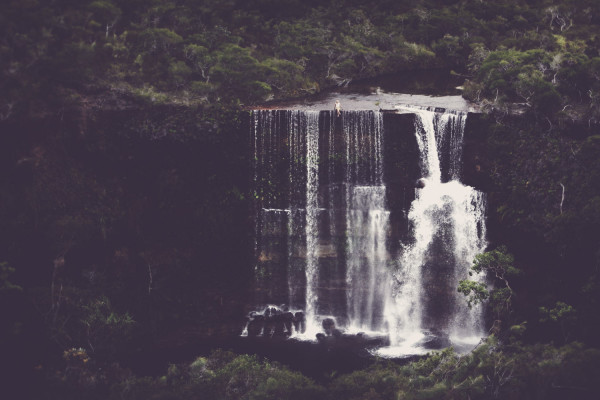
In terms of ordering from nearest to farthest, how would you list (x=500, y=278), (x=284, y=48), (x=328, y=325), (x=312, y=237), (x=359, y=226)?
(x=500, y=278), (x=328, y=325), (x=359, y=226), (x=312, y=237), (x=284, y=48)

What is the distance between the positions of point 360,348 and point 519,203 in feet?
31.5

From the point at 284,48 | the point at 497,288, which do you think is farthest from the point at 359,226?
the point at 284,48

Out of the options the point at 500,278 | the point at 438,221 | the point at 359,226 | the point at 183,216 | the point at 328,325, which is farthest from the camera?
the point at 359,226

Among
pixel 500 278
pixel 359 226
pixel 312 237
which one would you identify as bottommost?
pixel 500 278

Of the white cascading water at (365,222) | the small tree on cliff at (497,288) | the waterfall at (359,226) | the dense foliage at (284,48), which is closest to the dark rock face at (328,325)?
the waterfall at (359,226)

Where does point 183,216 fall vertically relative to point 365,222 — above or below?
above

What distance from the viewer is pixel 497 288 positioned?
24.6m

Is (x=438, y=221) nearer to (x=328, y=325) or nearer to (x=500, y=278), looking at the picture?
(x=500, y=278)

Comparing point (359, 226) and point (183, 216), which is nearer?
point (183, 216)

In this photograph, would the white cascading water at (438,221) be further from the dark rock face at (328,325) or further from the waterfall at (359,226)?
the dark rock face at (328,325)

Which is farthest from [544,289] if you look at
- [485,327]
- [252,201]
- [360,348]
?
[252,201]

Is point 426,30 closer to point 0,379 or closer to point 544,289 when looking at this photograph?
point 544,289

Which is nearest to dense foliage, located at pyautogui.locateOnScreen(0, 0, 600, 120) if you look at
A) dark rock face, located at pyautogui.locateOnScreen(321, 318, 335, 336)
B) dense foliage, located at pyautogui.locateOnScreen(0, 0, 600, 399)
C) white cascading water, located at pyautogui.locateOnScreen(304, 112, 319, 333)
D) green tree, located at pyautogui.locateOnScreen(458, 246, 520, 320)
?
dense foliage, located at pyautogui.locateOnScreen(0, 0, 600, 399)

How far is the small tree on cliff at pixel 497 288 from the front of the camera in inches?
886
